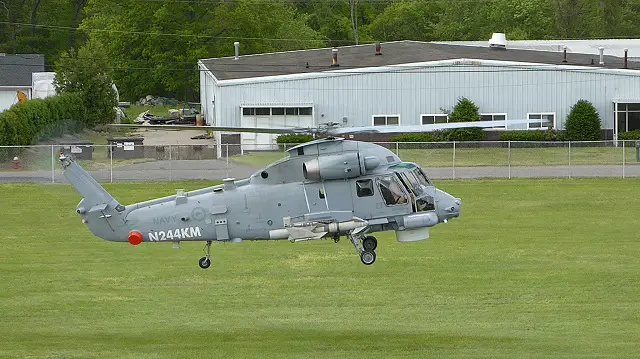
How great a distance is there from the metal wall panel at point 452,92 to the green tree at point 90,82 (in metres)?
13.2

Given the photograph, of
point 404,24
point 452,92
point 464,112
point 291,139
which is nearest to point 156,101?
point 404,24

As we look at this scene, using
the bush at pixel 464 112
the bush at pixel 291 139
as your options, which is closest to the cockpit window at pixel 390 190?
the bush at pixel 291 139

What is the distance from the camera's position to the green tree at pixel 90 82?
2899 inches

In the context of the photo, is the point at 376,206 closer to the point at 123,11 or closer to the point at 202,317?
the point at 202,317

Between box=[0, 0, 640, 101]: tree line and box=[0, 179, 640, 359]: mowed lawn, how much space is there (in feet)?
158

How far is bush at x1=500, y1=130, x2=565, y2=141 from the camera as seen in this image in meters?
62.3

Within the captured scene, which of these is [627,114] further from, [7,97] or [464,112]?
[7,97]

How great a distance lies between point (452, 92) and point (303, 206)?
128ft

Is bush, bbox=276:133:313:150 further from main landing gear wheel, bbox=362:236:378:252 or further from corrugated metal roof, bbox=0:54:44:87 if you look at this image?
main landing gear wheel, bbox=362:236:378:252

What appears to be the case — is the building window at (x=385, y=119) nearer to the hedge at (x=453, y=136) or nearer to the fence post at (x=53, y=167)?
the hedge at (x=453, y=136)

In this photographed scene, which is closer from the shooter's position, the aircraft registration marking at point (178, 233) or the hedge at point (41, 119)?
the aircraft registration marking at point (178, 233)

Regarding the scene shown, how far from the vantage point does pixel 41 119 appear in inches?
2510

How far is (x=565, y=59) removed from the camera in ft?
226

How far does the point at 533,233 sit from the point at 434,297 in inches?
408
